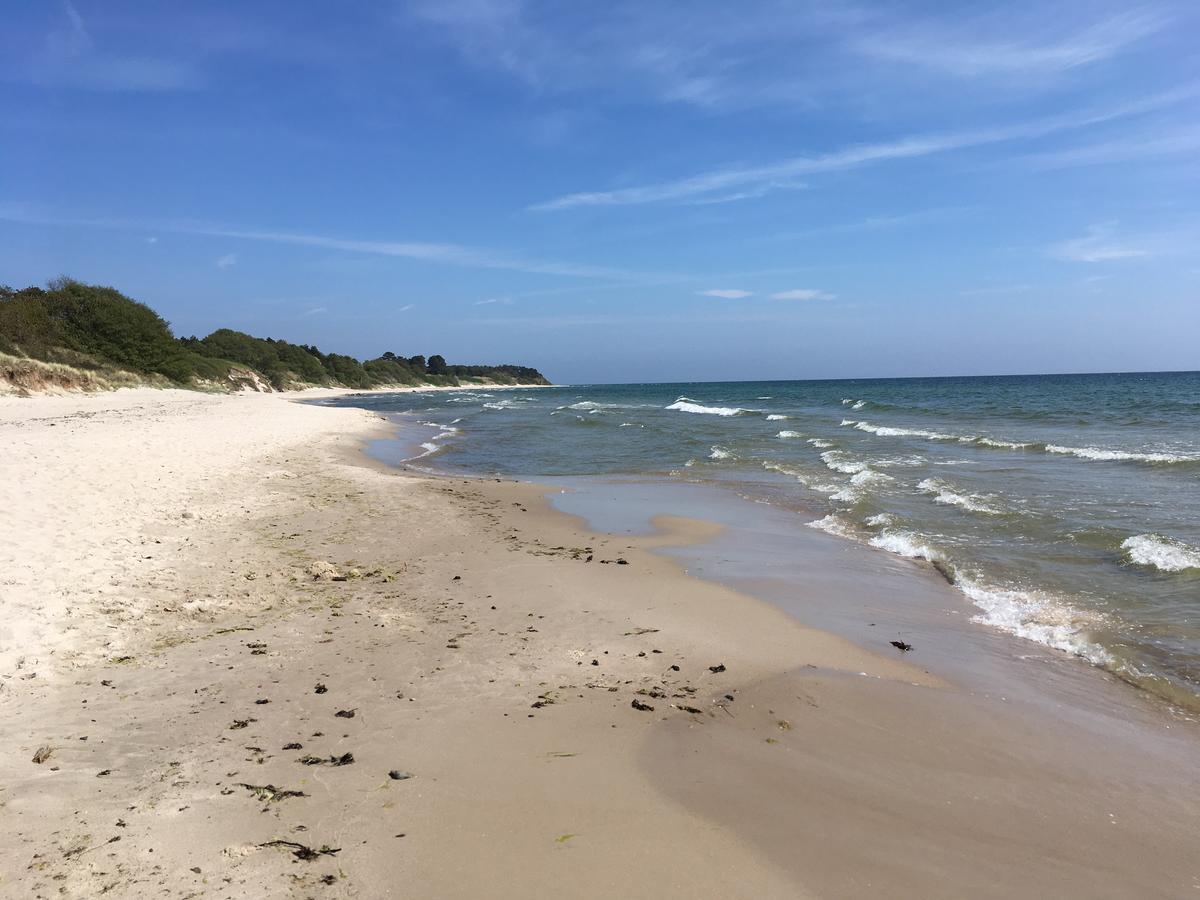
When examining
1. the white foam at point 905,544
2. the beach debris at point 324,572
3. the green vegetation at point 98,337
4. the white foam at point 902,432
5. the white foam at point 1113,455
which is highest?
the green vegetation at point 98,337

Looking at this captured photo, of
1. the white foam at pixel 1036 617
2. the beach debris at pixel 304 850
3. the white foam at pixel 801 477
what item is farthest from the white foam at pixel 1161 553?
the beach debris at pixel 304 850

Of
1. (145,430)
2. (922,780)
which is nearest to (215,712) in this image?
(922,780)

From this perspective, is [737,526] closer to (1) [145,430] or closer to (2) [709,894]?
(2) [709,894]

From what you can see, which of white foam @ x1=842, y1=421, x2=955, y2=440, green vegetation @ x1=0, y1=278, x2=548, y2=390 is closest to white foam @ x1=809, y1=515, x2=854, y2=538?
white foam @ x1=842, y1=421, x2=955, y2=440

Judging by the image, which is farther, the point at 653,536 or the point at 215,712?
the point at 653,536

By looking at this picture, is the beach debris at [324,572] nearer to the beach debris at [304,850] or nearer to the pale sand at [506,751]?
the pale sand at [506,751]

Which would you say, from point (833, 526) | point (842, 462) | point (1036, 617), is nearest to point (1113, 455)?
point (842, 462)

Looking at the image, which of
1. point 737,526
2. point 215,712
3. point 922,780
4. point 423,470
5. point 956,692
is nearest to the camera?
point 922,780

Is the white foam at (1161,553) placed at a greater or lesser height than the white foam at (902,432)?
lesser

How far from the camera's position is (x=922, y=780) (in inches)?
161

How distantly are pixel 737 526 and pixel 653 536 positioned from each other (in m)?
1.77

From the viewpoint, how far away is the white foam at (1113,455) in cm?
1795

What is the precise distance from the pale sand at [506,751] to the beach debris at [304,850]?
0.07ft

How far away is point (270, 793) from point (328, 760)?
0.41m
